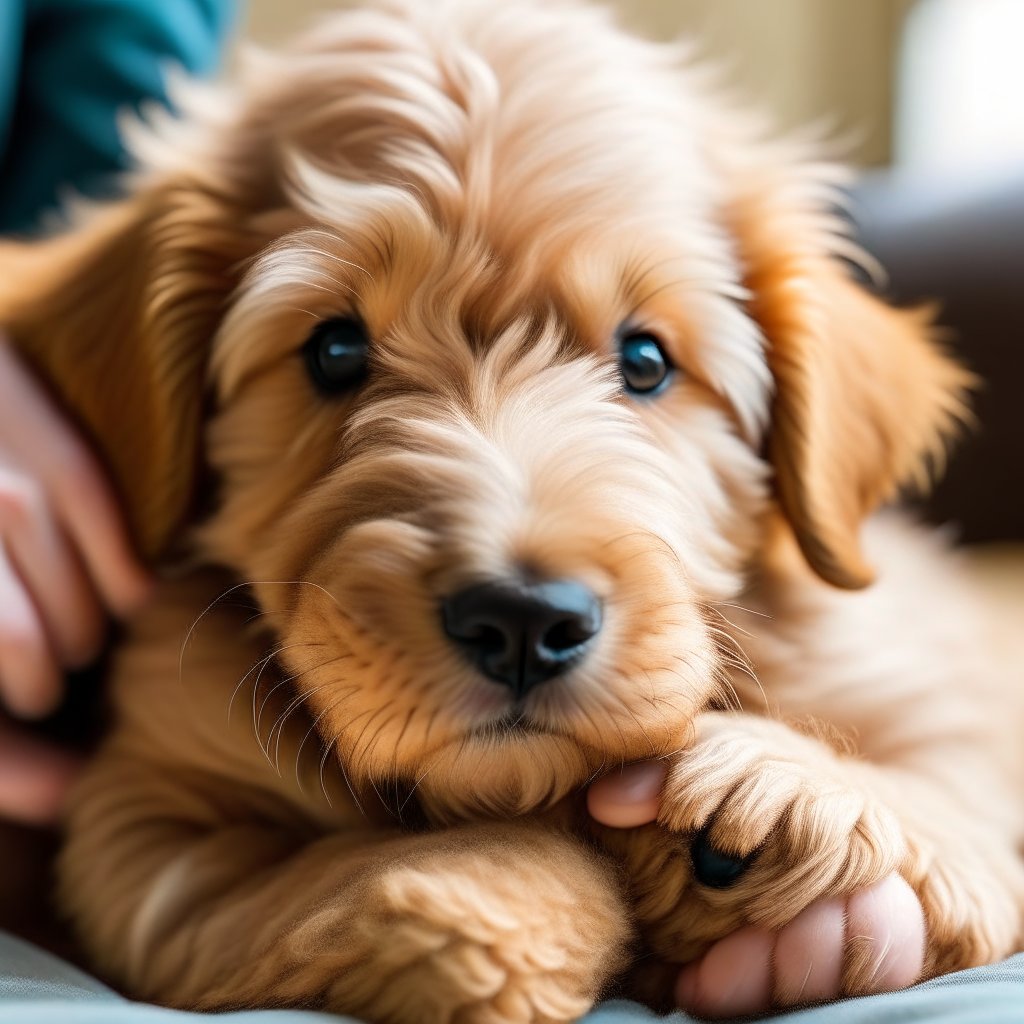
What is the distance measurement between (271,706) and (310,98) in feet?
2.58

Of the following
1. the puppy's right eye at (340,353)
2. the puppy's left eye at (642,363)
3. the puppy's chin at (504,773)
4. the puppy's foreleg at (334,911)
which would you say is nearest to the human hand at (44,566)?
the puppy's foreleg at (334,911)

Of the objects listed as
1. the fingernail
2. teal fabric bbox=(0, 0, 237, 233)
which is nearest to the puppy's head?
the fingernail

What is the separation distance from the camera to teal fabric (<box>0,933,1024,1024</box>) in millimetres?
944

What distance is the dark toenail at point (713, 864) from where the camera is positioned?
111 centimetres

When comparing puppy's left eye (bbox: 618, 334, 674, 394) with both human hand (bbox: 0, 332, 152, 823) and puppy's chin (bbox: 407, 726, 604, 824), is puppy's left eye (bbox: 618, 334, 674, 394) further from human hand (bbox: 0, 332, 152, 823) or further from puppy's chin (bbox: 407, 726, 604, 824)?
human hand (bbox: 0, 332, 152, 823)

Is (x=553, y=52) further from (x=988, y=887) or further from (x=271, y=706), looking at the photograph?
(x=988, y=887)

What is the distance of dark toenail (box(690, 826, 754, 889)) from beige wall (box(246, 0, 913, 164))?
12.8ft

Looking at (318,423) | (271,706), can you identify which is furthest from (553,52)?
(271,706)

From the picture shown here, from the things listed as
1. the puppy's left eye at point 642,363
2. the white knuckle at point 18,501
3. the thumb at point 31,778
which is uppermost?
the puppy's left eye at point 642,363

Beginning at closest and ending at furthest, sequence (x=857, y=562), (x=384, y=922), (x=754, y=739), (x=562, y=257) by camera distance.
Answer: (x=384, y=922) → (x=754, y=739) → (x=562, y=257) → (x=857, y=562)

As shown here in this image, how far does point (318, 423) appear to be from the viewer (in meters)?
1.42

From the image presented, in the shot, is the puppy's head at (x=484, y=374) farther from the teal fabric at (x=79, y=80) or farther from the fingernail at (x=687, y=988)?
the teal fabric at (x=79, y=80)

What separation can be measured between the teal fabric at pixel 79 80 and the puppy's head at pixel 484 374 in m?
0.77

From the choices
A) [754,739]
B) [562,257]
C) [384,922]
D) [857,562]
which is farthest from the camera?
[857,562]
